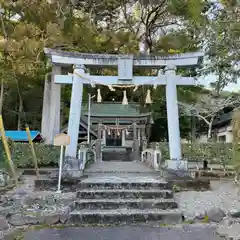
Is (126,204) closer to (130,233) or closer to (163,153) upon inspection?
(130,233)

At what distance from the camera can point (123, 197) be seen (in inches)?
275

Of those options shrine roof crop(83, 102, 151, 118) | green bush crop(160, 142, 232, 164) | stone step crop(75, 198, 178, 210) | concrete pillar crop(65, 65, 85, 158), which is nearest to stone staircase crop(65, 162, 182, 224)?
stone step crop(75, 198, 178, 210)

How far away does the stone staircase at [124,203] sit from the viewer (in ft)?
19.8

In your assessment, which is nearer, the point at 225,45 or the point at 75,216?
the point at 75,216

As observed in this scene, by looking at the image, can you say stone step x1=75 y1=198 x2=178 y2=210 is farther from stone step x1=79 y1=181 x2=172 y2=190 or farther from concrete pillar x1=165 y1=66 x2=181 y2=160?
concrete pillar x1=165 y1=66 x2=181 y2=160

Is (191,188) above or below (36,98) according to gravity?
below

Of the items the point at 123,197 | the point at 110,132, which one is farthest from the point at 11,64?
the point at 123,197

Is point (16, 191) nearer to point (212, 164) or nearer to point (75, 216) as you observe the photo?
point (75, 216)

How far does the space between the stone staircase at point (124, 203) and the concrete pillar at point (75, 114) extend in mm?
1935

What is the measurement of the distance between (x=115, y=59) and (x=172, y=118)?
2757 mm

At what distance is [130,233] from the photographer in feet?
17.5

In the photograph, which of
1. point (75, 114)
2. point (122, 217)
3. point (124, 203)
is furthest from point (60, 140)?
point (122, 217)

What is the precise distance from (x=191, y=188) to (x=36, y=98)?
18.3 m

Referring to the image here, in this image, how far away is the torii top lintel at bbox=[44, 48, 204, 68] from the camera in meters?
9.90
